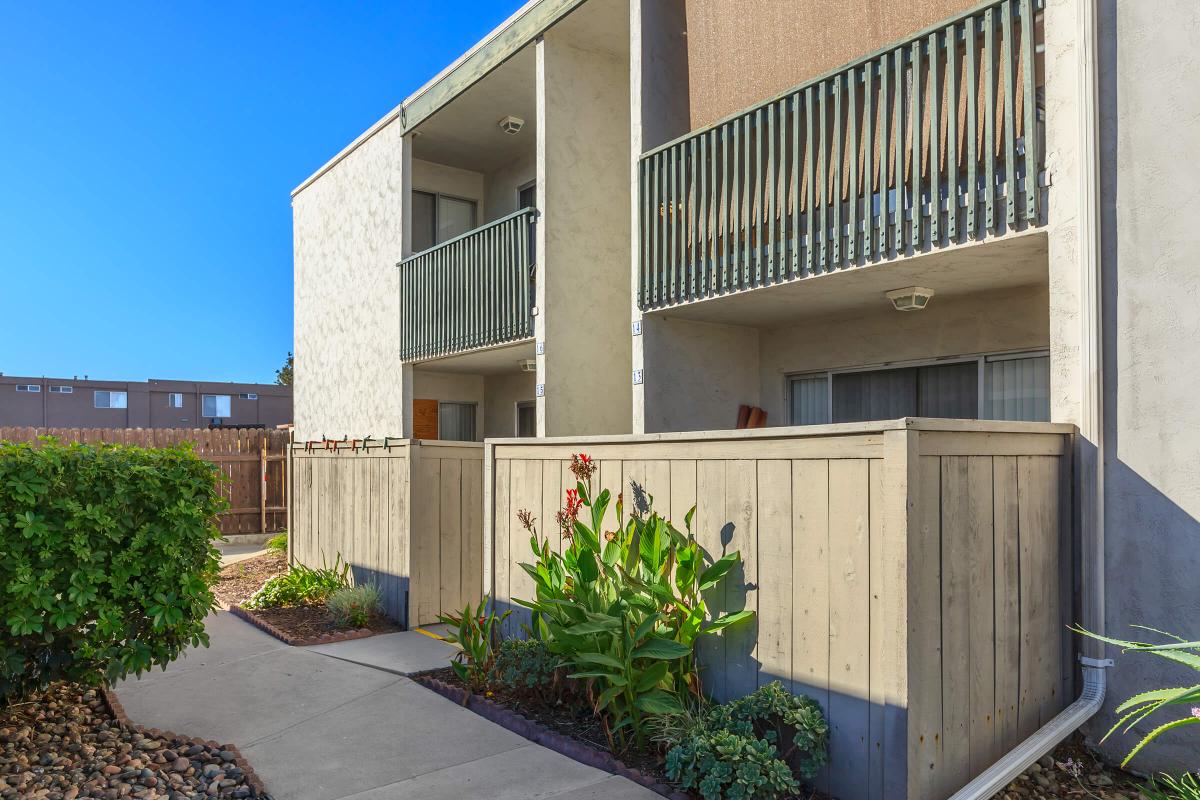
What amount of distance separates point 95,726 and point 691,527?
3.87 meters

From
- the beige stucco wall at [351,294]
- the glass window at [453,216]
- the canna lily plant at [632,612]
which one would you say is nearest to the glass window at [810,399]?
the canna lily plant at [632,612]

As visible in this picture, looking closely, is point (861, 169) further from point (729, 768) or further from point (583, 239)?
point (729, 768)

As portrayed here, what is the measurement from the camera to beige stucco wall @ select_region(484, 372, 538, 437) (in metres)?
12.7

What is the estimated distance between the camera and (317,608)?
8891 millimetres

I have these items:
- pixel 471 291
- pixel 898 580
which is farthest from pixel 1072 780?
pixel 471 291

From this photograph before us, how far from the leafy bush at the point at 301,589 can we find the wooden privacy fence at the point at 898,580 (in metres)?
5.50

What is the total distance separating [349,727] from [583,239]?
617 centimetres

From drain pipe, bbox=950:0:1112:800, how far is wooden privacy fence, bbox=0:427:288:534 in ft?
47.2

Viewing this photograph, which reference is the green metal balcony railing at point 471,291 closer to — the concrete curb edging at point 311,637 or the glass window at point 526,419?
the glass window at point 526,419

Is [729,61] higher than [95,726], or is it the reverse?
[729,61]

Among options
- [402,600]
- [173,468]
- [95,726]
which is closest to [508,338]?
[402,600]

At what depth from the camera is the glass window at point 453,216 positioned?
43.4 ft

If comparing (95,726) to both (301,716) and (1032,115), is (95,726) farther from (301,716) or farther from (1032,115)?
(1032,115)

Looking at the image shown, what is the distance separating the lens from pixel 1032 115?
5070 millimetres
